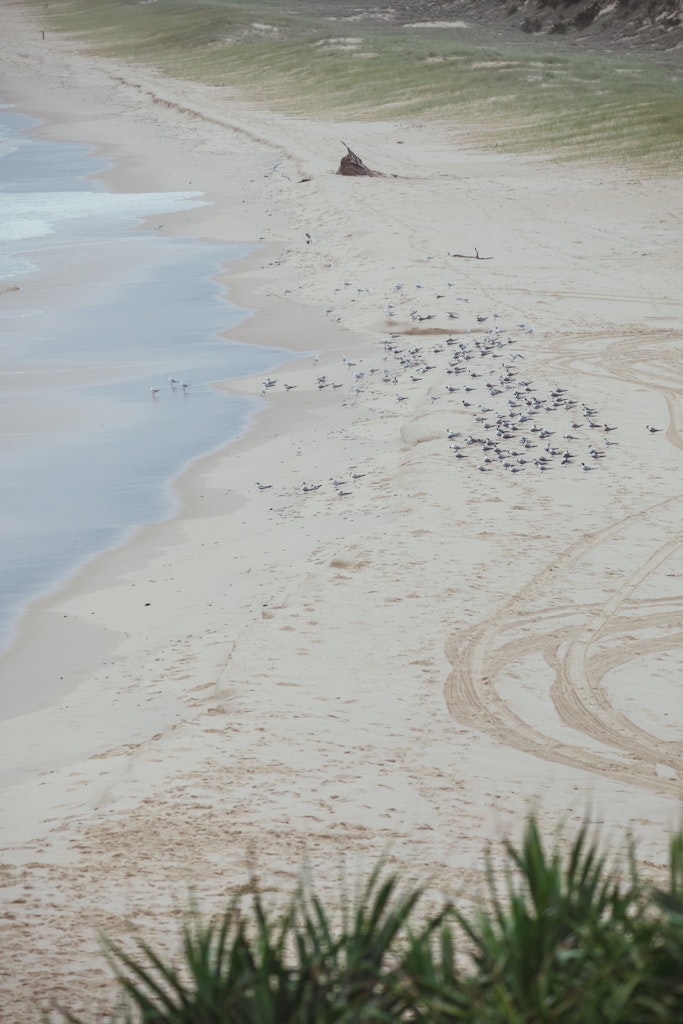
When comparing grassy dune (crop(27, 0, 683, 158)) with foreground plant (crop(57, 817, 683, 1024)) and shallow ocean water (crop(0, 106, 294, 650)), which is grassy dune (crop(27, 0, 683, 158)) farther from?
foreground plant (crop(57, 817, 683, 1024))

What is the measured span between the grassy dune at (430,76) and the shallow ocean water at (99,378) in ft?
27.7

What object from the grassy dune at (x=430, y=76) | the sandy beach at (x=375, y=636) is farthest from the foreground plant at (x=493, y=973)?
the grassy dune at (x=430, y=76)

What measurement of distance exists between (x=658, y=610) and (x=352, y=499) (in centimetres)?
287

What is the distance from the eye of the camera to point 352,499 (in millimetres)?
9156

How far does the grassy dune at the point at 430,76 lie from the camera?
85.3 ft

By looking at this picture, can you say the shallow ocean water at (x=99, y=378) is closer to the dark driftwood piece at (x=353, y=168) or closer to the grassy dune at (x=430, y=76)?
the dark driftwood piece at (x=353, y=168)

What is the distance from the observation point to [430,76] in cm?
3522

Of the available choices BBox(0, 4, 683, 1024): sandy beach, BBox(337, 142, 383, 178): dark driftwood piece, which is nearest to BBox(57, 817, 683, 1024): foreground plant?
BBox(0, 4, 683, 1024): sandy beach

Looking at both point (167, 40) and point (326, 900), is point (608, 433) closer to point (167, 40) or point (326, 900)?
point (326, 900)

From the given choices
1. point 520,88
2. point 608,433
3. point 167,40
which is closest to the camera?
point 608,433

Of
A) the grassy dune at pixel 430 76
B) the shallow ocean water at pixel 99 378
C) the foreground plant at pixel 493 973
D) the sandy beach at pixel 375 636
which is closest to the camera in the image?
the foreground plant at pixel 493 973

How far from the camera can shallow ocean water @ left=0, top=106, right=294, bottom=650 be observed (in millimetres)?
9523

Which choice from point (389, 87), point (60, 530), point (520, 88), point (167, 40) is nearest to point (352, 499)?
point (60, 530)

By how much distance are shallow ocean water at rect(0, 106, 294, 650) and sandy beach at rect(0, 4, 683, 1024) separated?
0.39 meters
